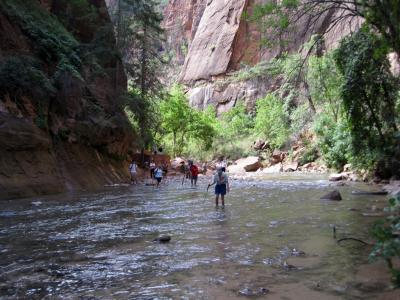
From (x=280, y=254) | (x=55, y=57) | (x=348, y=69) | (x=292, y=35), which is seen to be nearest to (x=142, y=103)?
(x=55, y=57)

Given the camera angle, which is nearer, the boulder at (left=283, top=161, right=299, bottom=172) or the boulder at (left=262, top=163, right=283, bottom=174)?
the boulder at (left=283, top=161, right=299, bottom=172)

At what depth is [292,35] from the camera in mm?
11070

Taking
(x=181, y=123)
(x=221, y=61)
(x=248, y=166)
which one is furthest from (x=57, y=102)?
(x=221, y=61)

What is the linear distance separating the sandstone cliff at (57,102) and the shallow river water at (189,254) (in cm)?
471

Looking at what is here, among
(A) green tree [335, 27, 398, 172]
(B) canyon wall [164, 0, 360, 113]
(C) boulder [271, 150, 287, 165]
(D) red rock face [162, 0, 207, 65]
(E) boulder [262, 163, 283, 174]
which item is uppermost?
(D) red rock face [162, 0, 207, 65]

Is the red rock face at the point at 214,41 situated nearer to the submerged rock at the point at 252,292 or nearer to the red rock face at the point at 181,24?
the red rock face at the point at 181,24

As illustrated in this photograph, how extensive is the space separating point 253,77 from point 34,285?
224ft

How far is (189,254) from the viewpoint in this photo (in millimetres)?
7816

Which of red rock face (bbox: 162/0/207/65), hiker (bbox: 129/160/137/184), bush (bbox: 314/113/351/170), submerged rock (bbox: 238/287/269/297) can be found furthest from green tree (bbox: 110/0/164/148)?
red rock face (bbox: 162/0/207/65)

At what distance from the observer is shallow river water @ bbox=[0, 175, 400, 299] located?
572 cm

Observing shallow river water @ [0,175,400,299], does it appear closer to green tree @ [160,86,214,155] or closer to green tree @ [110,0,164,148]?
green tree @ [110,0,164,148]

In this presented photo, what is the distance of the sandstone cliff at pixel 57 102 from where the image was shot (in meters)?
18.1

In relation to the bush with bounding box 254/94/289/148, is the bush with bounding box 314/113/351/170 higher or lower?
lower

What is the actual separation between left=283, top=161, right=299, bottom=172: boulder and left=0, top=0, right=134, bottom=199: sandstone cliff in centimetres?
2042
